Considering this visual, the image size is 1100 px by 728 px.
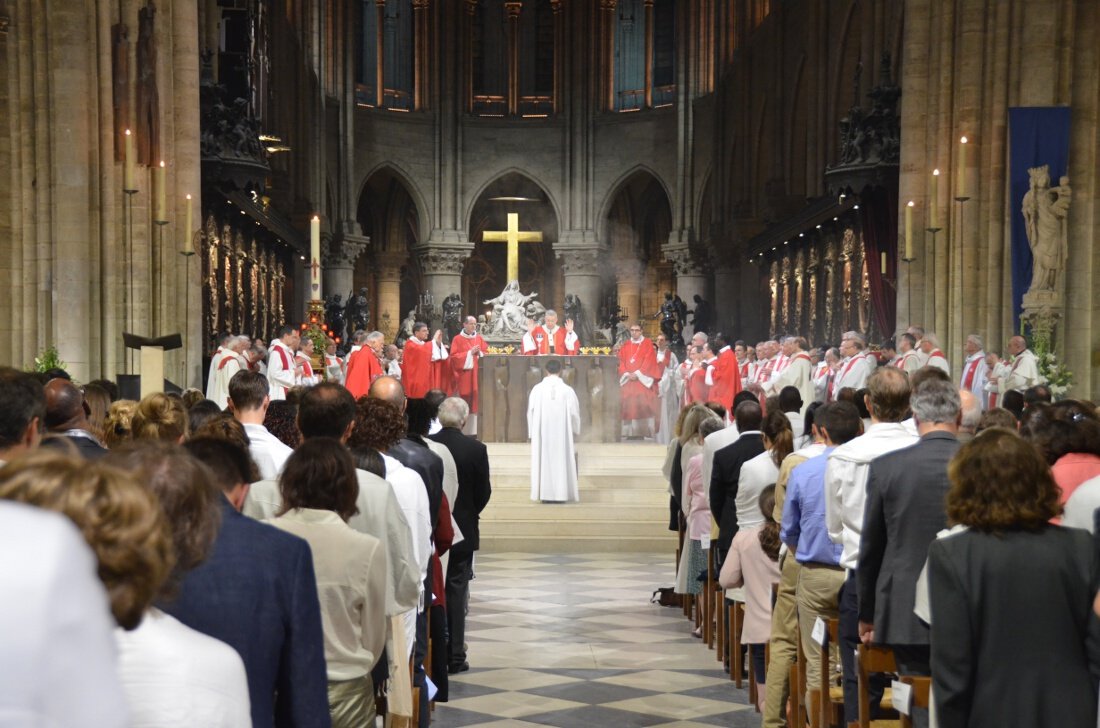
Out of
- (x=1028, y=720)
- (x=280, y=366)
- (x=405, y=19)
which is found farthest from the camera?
(x=405, y=19)

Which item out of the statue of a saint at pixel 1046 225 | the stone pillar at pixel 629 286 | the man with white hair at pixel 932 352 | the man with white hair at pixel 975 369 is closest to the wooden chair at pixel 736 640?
the man with white hair at pixel 932 352

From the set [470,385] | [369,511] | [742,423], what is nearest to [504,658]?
[742,423]

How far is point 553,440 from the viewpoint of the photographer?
608 inches

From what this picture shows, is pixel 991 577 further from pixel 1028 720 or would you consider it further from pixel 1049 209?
pixel 1049 209

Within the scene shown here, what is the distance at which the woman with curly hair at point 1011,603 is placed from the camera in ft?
12.2

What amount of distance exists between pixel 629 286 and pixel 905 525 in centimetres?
3589

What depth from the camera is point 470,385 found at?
2133cm

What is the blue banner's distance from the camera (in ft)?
51.1

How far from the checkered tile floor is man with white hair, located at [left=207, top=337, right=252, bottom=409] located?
3.85 m

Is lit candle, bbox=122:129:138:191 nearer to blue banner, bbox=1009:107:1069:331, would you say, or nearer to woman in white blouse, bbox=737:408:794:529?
woman in white blouse, bbox=737:408:794:529

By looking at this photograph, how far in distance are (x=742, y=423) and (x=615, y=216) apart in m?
33.2

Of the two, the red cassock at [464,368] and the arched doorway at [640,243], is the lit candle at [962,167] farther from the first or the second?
the arched doorway at [640,243]

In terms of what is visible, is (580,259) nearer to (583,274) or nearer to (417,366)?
(583,274)

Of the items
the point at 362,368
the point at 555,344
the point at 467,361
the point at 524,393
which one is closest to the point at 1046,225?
the point at 524,393
